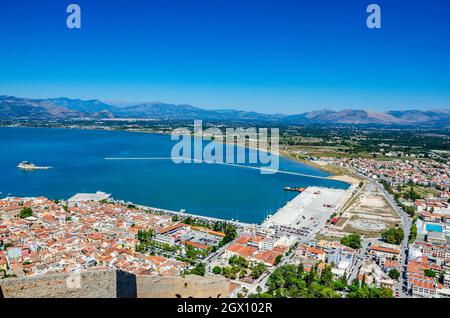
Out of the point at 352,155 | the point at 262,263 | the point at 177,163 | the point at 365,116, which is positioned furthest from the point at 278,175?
the point at 365,116

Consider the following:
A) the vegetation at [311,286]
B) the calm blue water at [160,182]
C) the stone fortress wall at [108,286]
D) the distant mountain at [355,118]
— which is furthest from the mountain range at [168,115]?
the stone fortress wall at [108,286]

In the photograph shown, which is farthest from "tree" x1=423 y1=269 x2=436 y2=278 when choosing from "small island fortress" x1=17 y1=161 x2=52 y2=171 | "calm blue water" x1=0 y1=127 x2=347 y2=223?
"small island fortress" x1=17 y1=161 x2=52 y2=171

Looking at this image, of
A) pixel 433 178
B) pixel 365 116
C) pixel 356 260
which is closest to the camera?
pixel 356 260

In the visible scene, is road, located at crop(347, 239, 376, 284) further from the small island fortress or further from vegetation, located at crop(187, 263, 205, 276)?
the small island fortress

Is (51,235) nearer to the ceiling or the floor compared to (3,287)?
nearer to the floor

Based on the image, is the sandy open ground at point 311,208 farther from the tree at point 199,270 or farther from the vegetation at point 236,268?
the tree at point 199,270

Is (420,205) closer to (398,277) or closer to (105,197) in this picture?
(398,277)

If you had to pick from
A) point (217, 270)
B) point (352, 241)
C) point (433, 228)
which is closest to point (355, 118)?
point (433, 228)

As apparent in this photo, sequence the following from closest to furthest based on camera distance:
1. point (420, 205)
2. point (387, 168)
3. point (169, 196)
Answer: point (420, 205) < point (169, 196) < point (387, 168)
